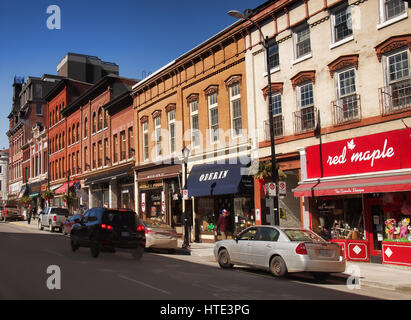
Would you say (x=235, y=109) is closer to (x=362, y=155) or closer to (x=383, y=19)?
(x=362, y=155)

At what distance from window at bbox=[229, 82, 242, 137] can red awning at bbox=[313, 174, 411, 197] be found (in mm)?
6757

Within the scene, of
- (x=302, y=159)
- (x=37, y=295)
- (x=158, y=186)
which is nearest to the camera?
(x=37, y=295)

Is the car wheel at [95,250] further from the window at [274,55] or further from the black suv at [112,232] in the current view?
the window at [274,55]

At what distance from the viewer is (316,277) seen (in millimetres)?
13125

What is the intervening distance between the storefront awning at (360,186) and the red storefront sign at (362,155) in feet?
1.46

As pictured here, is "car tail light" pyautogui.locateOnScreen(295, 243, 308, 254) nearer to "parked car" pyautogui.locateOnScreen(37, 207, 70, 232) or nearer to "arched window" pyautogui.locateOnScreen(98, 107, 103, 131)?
"parked car" pyautogui.locateOnScreen(37, 207, 70, 232)

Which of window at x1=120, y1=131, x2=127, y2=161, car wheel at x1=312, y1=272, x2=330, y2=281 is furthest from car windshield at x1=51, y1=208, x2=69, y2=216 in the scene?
car wheel at x1=312, y1=272, x2=330, y2=281

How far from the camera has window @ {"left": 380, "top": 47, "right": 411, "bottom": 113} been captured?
14930mm

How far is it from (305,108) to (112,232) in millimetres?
9408

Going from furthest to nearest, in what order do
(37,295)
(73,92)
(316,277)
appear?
(73,92), (316,277), (37,295)

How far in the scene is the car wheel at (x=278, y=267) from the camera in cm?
1228

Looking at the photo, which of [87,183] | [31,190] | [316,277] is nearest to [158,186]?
[87,183]
